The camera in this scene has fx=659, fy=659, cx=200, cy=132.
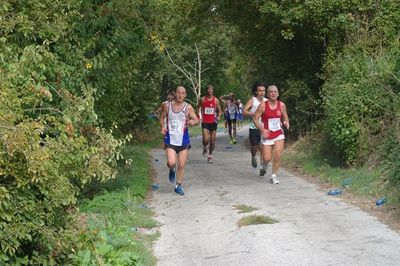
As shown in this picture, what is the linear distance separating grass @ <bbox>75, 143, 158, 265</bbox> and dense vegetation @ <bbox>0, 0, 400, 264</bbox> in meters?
0.28

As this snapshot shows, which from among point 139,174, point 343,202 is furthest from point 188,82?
point 343,202

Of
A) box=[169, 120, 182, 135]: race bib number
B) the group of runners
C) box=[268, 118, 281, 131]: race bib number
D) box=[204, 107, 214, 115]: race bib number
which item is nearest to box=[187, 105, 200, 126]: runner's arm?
the group of runners

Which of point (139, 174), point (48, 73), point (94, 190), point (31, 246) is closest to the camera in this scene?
point (31, 246)

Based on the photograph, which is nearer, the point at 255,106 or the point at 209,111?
the point at 255,106

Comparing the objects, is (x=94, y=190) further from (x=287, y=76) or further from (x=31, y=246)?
(x=287, y=76)

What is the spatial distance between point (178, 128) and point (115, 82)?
190 centimetres

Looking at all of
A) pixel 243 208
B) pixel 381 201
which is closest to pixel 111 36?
pixel 243 208

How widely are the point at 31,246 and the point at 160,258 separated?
1.82 metres

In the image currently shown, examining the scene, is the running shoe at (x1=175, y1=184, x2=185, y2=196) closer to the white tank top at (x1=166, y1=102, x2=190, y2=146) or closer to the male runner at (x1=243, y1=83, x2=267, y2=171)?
the white tank top at (x1=166, y1=102, x2=190, y2=146)

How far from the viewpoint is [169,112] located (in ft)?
38.7

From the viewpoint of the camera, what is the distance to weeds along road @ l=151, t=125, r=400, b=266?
23.3ft

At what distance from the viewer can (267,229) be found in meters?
8.35

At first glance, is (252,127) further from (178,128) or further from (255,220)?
(255,220)

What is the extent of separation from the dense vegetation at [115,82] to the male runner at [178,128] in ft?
3.54
